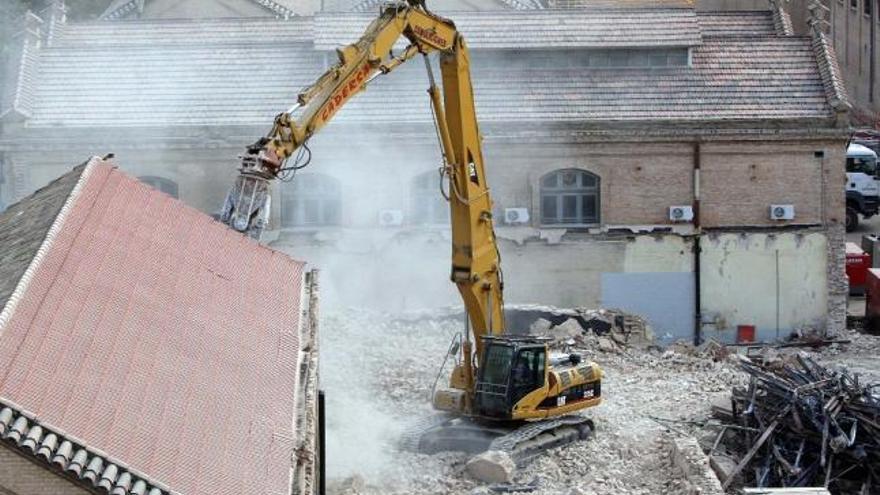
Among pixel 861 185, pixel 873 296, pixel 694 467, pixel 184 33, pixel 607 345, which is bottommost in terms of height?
pixel 694 467

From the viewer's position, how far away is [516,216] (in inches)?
1438

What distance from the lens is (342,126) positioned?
36312 mm

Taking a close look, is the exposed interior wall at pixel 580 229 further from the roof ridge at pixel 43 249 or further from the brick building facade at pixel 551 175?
the roof ridge at pixel 43 249

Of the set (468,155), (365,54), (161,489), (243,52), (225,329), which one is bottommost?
(161,489)

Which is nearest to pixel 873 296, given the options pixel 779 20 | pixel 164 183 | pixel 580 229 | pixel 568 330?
pixel 580 229

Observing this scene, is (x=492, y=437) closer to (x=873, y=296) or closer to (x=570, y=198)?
(x=570, y=198)

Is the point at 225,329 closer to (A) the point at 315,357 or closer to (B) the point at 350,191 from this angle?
(A) the point at 315,357

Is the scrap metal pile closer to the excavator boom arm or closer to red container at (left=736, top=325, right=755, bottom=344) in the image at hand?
the excavator boom arm

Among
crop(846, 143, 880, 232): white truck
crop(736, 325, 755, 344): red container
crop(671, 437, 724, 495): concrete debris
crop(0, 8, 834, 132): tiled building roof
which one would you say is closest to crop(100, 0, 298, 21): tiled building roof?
crop(0, 8, 834, 132): tiled building roof

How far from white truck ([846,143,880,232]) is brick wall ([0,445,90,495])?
40304mm

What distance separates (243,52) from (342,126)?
4.43 metres

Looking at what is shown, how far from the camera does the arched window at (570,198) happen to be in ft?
121

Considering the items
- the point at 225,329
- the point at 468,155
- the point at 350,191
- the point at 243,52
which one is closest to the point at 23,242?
the point at 225,329

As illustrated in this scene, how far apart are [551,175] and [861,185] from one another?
16.8 m
